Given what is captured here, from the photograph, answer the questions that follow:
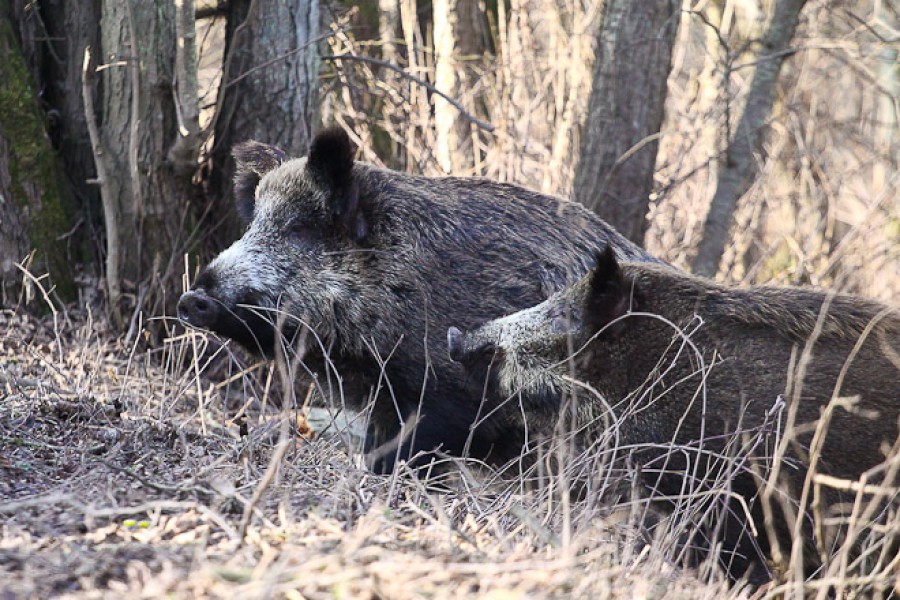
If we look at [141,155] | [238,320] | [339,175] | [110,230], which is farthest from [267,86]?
[238,320]

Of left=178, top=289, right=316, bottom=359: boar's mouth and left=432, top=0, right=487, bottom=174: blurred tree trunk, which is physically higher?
left=432, top=0, right=487, bottom=174: blurred tree trunk

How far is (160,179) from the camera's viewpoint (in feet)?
22.9

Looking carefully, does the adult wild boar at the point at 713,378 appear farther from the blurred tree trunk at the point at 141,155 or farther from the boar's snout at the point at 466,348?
the blurred tree trunk at the point at 141,155

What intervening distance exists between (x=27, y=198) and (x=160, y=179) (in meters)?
0.84

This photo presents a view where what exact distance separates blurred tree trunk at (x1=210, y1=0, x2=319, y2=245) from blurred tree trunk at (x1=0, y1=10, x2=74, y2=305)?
103cm

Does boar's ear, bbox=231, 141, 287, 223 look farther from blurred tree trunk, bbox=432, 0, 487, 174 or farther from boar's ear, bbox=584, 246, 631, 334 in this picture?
blurred tree trunk, bbox=432, 0, 487, 174

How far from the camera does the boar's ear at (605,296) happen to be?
200 inches

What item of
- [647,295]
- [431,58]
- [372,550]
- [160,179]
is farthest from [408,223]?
[431,58]

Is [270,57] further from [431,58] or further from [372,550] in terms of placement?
[372,550]

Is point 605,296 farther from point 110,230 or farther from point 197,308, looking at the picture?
point 110,230

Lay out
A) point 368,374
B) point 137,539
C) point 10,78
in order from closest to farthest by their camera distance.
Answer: point 137,539, point 368,374, point 10,78

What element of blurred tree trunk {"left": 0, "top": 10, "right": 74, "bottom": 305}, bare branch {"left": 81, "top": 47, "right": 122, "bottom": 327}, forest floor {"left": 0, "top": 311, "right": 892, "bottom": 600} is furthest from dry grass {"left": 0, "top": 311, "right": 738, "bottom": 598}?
blurred tree trunk {"left": 0, "top": 10, "right": 74, "bottom": 305}

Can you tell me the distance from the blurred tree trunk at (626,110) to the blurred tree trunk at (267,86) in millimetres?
1994

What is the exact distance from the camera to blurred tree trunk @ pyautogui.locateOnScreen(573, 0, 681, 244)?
300 inches
